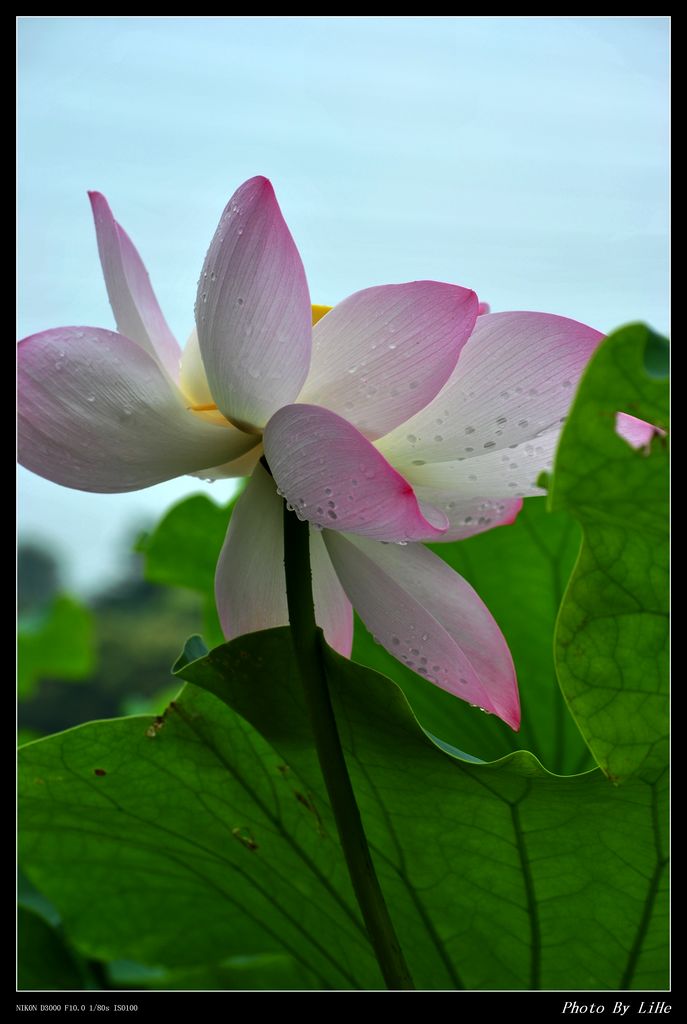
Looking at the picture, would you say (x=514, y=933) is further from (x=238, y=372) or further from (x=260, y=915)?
(x=238, y=372)

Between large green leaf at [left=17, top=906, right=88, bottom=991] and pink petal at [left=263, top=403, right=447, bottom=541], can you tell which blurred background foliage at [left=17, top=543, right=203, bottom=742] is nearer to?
large green leaf at [left=17, top=906, right=88, bottom=991]

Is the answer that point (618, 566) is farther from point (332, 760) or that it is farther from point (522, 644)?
point (522, 644)

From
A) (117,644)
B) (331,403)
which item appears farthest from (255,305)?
(117,644)

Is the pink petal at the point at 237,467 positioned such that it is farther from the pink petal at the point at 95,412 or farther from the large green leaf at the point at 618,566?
the large green leaf at the point at 618,566

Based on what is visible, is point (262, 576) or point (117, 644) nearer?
point (262, 576)

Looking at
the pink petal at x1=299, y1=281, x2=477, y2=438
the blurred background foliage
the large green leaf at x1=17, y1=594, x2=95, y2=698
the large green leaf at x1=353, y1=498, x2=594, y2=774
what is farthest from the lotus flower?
the blurred background foliage
